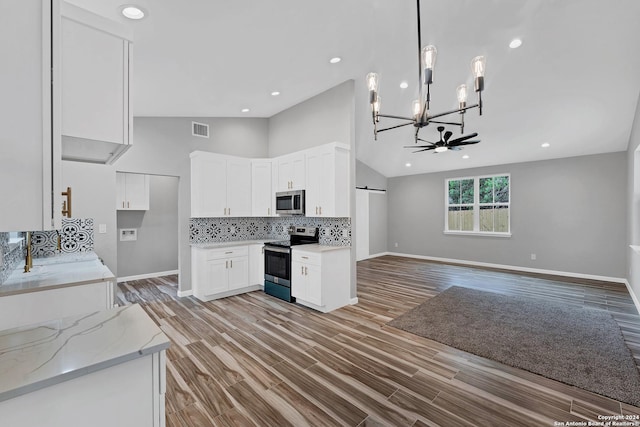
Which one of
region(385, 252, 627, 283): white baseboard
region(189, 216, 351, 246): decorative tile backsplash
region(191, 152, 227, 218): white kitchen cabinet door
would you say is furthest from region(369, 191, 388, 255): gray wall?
region(191, 152, 227, 218): white kitchen cabinet door

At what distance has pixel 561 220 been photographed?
6.18 meters

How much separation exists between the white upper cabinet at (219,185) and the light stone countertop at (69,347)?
342 cm

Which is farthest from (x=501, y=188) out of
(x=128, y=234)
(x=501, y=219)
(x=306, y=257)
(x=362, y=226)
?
(x=128, y=234)

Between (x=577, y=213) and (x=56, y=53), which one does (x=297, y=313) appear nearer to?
(x=56, y=53)

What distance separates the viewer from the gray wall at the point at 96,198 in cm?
366

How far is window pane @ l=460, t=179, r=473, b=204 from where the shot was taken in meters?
7.61

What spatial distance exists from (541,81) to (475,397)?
435 centimetres

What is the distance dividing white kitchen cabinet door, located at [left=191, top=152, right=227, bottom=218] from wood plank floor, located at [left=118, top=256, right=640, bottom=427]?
4.90 feet

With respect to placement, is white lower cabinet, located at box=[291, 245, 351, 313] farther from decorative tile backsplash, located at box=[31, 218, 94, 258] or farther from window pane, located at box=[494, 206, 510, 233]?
window pane, located at box=[494, 206, 510, 233]

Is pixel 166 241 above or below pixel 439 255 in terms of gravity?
above

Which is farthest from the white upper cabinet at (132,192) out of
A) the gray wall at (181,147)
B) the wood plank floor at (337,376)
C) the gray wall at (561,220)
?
the gray wall at (561,220)

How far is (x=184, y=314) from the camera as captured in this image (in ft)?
12.6

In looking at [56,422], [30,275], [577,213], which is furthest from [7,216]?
[577,213]

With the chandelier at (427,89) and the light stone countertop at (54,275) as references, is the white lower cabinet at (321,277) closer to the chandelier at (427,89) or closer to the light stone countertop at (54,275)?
the chandelier at (427,89)
